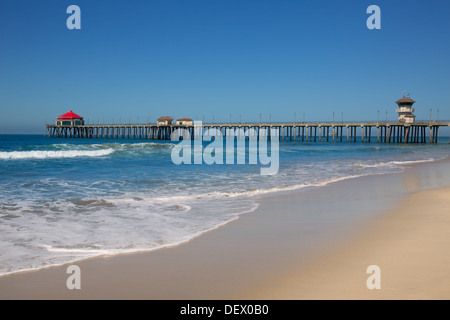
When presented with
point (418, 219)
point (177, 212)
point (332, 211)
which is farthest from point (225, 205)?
point (418, 219)

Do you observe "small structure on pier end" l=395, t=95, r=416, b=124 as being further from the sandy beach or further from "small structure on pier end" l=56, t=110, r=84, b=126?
"small structure on pier end" l=56, t=110, r=84, b=126

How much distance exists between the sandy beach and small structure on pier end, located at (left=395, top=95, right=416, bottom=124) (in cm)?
4918

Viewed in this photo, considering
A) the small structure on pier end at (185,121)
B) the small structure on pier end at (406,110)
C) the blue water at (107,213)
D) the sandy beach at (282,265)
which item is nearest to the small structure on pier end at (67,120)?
the small structure on pier end at (185,121)

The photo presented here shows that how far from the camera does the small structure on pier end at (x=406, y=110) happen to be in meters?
48.5

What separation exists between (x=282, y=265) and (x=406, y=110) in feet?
174

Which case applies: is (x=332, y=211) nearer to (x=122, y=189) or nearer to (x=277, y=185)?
(x=277, y=185)

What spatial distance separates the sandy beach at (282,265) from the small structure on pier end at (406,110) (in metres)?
49.2

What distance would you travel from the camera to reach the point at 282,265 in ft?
10.7

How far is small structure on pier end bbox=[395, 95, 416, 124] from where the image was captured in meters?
48.5
